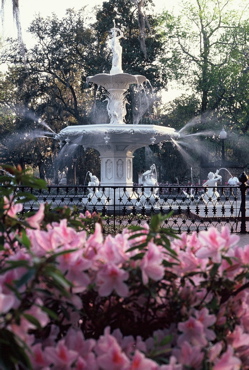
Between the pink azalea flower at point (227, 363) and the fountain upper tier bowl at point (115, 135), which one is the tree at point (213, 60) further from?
the pink azalea flower at point (227, 363)

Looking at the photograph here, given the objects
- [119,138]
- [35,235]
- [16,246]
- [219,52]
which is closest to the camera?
[35,235]

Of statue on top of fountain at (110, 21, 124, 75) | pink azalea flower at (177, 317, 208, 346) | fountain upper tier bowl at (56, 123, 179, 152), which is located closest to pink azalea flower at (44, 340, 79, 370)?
pink azalea flower at (177, 317, 208, 346)

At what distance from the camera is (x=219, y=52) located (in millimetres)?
36875

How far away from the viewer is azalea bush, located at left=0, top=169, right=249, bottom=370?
1224mm

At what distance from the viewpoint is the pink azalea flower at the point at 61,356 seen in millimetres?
1270

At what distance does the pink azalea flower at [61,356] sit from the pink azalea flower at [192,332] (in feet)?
1.06

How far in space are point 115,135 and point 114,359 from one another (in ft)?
53.5

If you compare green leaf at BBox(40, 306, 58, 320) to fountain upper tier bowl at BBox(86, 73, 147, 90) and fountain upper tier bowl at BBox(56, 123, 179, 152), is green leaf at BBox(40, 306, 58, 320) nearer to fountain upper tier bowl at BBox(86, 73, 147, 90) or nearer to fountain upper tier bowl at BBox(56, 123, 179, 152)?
fountain upper tier bowl at BBox(56, 123, 179, 152)

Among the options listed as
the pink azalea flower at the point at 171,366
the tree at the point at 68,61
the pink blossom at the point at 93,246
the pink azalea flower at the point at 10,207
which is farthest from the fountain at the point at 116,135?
the tree at the point at 68,61

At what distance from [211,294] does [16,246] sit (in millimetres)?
676

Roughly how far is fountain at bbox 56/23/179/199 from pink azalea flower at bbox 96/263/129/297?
1570cm

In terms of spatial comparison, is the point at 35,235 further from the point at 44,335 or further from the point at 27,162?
the point at 27,162

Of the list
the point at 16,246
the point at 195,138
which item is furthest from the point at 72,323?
the point at 195,138

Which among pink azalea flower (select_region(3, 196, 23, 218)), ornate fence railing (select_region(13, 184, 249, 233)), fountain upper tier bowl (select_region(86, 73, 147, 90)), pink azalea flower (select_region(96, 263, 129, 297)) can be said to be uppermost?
fountain upper tier bowl (select_region(86, 73, 147, 90))
